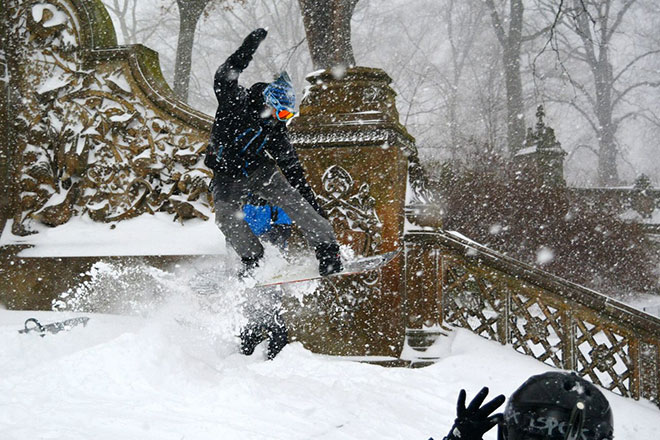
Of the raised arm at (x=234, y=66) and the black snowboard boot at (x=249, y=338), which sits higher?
the raised arm at (x=234, y=66)

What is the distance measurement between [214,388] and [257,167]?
1.79 metres

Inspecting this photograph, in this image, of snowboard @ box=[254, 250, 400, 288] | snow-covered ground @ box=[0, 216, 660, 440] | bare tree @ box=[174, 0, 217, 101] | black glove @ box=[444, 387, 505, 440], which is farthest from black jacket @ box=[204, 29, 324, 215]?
bare tree @ box=[174, 0, 217, 101]

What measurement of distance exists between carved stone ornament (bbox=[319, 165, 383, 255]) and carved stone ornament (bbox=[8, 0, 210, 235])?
4.89 feet

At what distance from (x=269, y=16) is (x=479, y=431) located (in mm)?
33512

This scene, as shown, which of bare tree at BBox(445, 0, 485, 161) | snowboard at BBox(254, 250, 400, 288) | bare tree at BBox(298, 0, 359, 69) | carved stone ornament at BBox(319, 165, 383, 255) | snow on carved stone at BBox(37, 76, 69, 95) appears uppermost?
bare tree at BBox(445, 0, 485, 161)

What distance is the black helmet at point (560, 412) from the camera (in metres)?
1.19

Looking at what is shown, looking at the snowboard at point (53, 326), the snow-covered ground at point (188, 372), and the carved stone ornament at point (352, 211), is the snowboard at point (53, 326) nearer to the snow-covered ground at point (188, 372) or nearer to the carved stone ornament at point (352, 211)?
the snow-covered ground at point (188, 372)

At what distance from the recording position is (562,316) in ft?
15.7

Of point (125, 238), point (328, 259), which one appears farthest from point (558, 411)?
point (125, 238)

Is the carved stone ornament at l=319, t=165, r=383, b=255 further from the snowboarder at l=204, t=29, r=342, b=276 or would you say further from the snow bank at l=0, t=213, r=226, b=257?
the snow bank at l=0, t=213, r=226, b=257

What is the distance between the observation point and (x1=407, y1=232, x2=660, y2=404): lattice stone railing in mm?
4508

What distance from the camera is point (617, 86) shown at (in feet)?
116

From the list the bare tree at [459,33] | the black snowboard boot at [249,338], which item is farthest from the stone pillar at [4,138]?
the bare tree at [459,33]

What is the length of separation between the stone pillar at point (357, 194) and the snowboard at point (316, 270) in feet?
0.46
